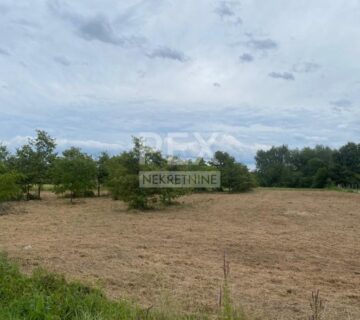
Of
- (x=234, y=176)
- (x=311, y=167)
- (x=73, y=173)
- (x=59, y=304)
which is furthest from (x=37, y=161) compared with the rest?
(x=311, y=167)

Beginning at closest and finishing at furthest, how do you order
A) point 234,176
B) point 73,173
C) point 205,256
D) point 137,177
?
point 205,256
point 137,177
point 73,173
point 234,176

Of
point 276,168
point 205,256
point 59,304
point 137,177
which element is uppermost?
point 276,168

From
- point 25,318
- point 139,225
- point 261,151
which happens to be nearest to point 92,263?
point 25,318

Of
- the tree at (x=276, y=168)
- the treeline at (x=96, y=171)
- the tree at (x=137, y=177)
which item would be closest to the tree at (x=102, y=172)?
the treeline at (x=96, y=171)

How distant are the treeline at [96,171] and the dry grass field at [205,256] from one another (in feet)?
10.1

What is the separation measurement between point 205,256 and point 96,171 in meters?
14.9

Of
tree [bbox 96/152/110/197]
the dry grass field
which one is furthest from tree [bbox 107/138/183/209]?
tree [bbox 96/152/110/197]

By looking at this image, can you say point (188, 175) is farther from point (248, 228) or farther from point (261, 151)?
point (261, 151)

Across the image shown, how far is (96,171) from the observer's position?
21312 mm

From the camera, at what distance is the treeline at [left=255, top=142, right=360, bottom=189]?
38.3 m

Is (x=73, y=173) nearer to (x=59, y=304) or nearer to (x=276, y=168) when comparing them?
(x=59, y=304)

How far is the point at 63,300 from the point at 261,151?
5936 cm

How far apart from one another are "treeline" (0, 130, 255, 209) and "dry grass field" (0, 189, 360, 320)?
3.08 meters

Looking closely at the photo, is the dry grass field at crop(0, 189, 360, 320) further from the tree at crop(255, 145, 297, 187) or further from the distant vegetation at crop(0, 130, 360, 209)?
the tree at crop(255, 145, 297, 187)
